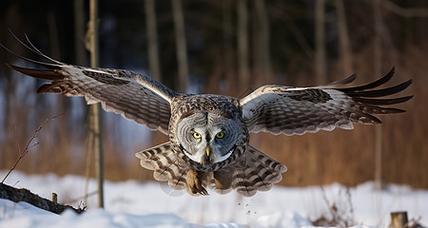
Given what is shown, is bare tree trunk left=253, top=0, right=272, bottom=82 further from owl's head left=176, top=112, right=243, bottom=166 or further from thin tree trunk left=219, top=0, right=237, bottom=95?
owl's head left=176, top=112, right=243, bottom=166

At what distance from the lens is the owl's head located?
6.17m

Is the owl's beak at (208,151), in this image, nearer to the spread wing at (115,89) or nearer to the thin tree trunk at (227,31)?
the spread wing at (115,89)

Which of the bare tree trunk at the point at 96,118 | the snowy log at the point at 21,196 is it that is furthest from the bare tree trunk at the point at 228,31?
the snowy log at the point at 21,196

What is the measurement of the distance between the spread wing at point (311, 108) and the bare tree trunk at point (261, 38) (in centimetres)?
1091

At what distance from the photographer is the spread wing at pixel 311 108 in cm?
609

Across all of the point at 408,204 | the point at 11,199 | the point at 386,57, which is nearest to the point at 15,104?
the point at 386,57

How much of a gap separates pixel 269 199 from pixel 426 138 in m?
2.34

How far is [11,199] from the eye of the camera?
4.85 m

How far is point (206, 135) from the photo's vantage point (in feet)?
20.3

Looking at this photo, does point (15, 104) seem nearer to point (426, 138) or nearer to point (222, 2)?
point (426, 138)

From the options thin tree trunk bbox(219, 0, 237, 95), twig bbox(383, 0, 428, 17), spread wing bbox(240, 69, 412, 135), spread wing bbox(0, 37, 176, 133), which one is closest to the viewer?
spread wing bbox(240, 69, 412, 135)

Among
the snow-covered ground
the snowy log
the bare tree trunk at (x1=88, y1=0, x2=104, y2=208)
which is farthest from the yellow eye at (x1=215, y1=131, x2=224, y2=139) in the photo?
the snowy log

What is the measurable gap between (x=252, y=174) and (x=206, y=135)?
0.70m

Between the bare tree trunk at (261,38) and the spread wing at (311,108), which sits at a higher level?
the bare tree trunk at (261,38)
